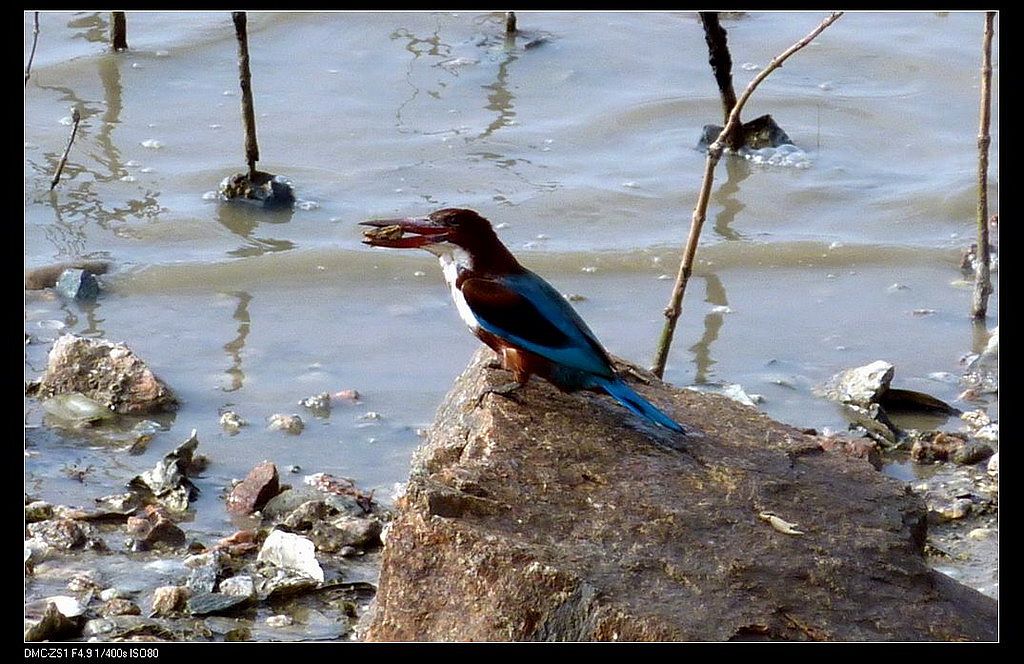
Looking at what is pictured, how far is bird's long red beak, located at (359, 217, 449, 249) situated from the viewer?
157 inches

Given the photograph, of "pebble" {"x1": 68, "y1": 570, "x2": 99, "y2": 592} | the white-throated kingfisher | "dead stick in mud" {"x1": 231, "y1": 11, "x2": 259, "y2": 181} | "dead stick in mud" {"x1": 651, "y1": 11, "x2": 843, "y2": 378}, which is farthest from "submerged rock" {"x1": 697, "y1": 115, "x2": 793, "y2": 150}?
"pebble" {"x1": 68, "y1": 570, "x2": 99, "y2": 592}

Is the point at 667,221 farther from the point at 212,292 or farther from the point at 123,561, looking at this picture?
the point at 123,561

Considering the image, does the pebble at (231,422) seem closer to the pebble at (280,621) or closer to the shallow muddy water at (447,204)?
the shallow muddy water at (447,204)

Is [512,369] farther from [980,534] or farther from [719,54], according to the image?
[719,54]

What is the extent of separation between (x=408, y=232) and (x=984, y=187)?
262cm

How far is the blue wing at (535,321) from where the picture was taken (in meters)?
3.75

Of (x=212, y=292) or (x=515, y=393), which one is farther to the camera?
(x=212, y=292)

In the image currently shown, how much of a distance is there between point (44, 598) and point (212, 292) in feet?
9.20

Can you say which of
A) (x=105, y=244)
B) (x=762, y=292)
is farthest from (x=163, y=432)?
(x=762, y=292)

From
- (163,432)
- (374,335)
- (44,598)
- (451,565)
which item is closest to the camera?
(451,565)

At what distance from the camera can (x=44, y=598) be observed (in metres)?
3.69
